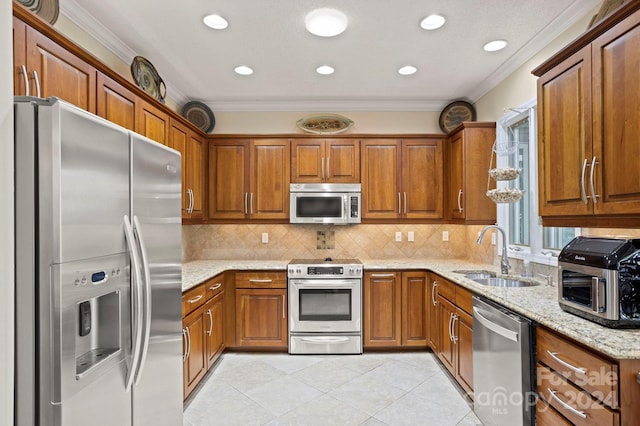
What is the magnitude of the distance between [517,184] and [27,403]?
3.51 meters

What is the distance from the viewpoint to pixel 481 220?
3301mm

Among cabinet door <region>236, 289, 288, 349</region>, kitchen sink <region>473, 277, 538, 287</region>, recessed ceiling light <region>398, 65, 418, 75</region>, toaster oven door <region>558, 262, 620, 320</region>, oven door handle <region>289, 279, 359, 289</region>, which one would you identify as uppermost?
recessed ceiling light <region>398, 65, 418, 75</region>

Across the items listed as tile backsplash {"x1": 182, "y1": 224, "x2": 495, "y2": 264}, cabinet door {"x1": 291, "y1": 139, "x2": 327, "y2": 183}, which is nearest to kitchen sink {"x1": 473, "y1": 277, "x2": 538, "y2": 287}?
tile backsplash {"x1": 182, "y1": 224, "x2": 495, "y2": 264}

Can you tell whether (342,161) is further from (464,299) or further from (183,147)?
(464,299)

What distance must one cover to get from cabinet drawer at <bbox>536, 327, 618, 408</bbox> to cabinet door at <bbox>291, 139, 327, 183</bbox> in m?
2.64

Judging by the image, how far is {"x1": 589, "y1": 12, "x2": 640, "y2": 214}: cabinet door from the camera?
1.42m

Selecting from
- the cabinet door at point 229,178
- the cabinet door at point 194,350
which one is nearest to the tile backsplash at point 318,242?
the cabinet door at point 229,178

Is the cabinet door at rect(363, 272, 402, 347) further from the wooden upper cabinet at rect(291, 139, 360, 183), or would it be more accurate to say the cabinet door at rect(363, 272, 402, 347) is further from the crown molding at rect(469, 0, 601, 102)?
the crown molding at rect(469, 0, 601, 102)

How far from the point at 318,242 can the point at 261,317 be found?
113 cm

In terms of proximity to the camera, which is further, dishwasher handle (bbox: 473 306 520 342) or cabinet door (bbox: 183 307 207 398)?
cabinet door (bbox: 183 307 207 398)

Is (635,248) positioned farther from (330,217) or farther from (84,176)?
(330,217)

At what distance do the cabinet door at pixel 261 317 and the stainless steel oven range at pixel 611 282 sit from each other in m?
2.55

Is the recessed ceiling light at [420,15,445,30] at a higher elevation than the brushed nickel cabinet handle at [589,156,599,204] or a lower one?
higher

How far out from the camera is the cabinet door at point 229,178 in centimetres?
381
